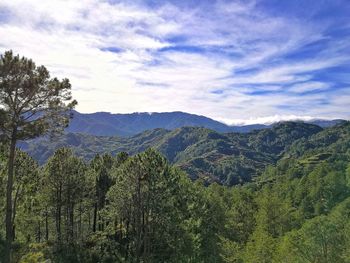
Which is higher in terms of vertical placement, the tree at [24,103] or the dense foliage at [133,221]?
the tree at [24,103]

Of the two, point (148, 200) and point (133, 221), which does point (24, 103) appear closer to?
point (148, 200)

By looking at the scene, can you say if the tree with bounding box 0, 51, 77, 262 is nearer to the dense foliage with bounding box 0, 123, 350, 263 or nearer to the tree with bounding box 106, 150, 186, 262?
the dense foliage with bounding box 0, 123, 350, 263

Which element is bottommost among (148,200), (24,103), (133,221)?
(133,221)

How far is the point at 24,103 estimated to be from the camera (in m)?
29.7

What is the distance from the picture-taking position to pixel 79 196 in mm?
57281

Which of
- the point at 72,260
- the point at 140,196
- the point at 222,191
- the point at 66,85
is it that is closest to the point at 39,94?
the point at 66,85

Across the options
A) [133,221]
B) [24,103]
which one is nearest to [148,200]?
[133,221]

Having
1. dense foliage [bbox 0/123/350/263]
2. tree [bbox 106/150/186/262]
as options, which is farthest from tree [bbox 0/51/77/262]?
tree [bbox 106/150/186/262]

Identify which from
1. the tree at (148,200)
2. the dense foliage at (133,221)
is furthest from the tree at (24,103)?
the tree at (148,200)

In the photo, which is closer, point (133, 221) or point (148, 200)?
point (148, 200)

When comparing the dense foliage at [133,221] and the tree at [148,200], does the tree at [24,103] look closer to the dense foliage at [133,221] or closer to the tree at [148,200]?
the dense foliage at [133,221]

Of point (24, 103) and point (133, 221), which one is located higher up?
point (24, 103)

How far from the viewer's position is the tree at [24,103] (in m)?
28.7

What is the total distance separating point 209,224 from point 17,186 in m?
38.8
